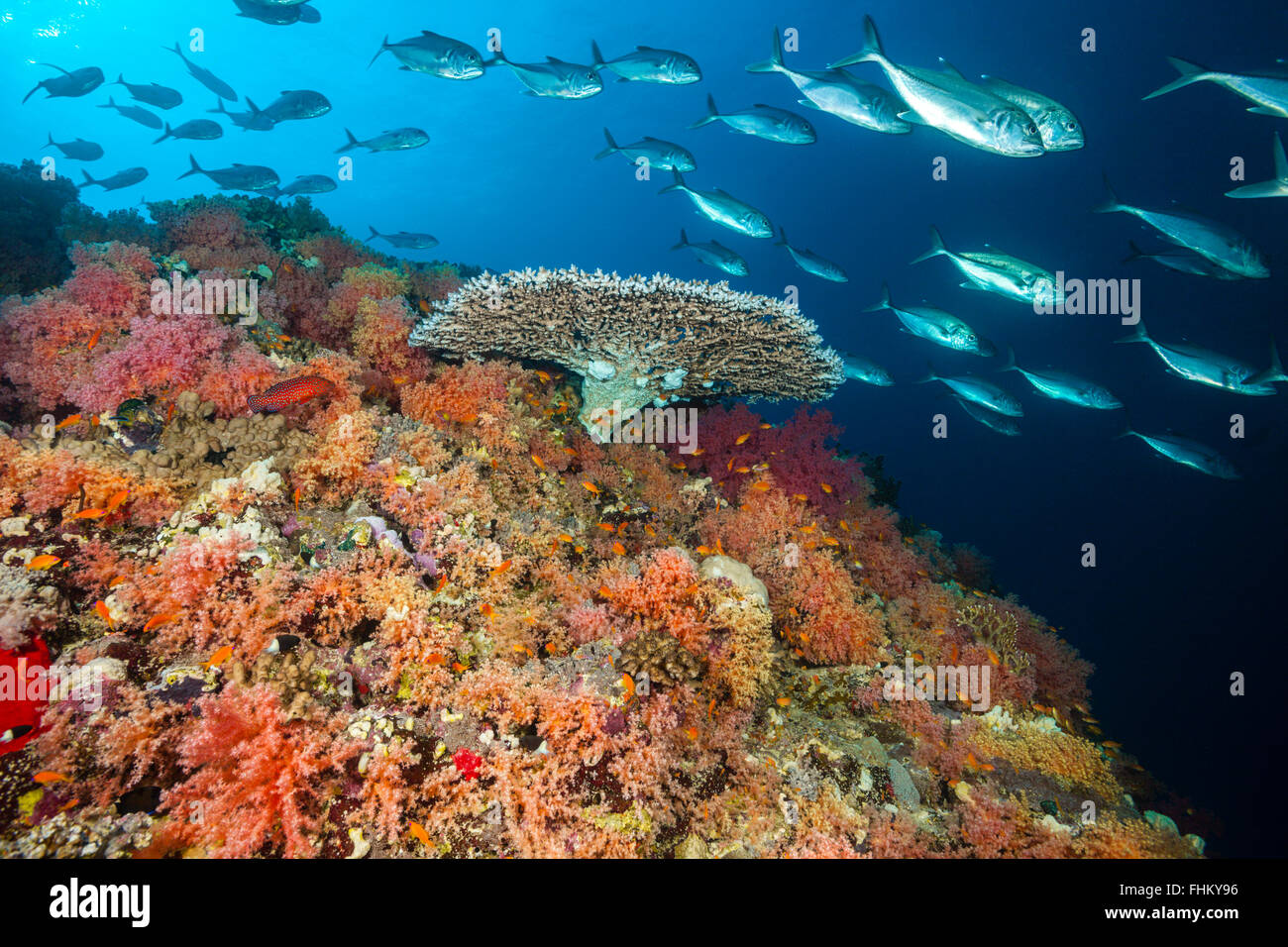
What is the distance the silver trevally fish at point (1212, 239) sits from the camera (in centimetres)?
634

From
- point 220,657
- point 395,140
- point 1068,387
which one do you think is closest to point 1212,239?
point 1068,387

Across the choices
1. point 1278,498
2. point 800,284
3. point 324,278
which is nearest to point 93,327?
point 324,278

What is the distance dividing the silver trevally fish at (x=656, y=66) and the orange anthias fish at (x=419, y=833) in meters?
8.26

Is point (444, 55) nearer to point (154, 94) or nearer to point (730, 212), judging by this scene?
point (730, 212)

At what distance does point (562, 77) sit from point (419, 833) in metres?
8.19

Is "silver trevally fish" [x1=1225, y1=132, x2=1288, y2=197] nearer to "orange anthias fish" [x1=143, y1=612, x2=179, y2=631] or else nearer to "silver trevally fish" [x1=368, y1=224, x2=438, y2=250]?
"orange anthias fish" [x1=143, y1=612, x2=179, y2=631]

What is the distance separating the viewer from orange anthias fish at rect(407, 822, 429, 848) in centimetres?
260

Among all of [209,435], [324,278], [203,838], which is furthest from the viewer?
[324,278]

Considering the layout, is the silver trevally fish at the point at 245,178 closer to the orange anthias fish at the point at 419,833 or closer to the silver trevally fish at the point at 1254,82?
the orange anthias fish at the point at 419,833

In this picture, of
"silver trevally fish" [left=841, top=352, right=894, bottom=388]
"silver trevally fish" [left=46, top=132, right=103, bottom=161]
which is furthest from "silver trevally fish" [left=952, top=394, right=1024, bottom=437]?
"silver trevally fish" [left=46, top=132, right=103, bottom=161]

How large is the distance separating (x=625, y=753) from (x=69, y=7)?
96667mm

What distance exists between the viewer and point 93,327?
15.5 feet
